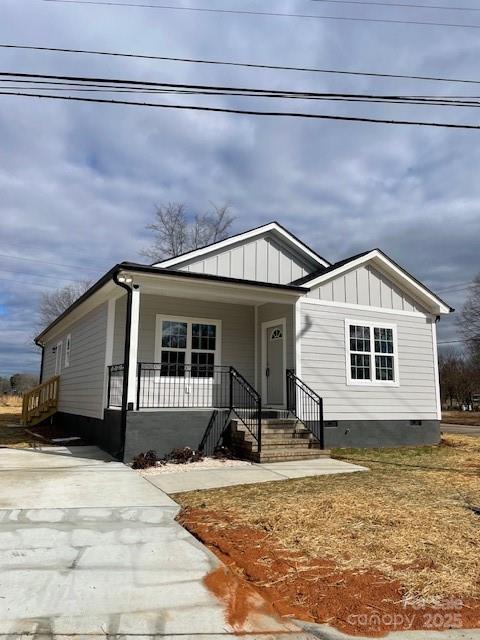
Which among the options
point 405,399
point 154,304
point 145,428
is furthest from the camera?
point 405,399

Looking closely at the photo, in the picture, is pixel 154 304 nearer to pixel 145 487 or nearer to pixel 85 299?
pixel 85 299

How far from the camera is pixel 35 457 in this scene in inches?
404

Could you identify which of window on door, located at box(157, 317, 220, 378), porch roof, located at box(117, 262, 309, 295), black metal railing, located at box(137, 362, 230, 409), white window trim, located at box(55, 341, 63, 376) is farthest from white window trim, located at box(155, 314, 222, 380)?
white window trim, located at box(55, 341, 63, 376)

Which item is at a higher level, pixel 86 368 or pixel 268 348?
pixel 268 348

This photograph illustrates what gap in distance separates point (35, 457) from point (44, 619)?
7.70m

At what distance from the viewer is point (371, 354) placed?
1310cm

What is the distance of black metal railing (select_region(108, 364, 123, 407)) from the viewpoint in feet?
37.2

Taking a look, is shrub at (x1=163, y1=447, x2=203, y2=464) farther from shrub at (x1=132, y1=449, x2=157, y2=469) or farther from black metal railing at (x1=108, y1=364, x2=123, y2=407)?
black metal railing at (x1=108, y1=364, x2=123, y2=407)

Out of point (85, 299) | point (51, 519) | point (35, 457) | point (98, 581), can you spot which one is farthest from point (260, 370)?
point (98, 581)

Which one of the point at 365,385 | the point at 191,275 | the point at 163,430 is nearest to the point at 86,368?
the point at 163,430

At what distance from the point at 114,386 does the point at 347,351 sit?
18.8 feet

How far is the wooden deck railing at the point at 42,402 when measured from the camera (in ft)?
59.3

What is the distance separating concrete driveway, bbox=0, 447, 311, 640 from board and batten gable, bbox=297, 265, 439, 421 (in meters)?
6.07

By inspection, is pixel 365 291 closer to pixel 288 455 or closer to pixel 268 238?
pixel 268 238
